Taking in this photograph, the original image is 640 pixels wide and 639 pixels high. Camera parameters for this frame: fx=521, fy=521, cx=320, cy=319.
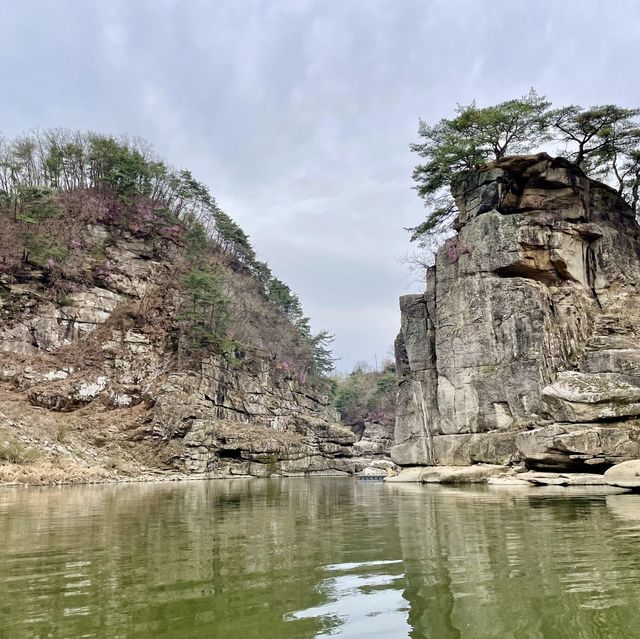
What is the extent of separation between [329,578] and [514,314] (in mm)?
22113

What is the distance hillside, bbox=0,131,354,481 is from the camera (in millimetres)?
31828

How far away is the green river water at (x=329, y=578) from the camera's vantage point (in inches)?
132

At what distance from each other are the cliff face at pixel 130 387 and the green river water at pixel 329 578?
70.7 feet

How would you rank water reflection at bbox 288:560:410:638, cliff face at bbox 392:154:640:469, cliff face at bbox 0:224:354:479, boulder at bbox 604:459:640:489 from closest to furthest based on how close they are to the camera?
1. water reflection at bbox 288:560:410:638
2. boulder at bbox 604:459:640:489
3. cliff face at bbox 392:154:640:469
4. cliff face at bbox 0:224:354:479

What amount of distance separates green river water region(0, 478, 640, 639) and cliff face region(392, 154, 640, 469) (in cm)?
1445

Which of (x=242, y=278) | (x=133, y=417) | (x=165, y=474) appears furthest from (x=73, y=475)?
(x=242, y=278)

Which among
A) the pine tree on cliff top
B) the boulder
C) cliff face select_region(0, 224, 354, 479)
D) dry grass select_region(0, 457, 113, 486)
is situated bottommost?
the boulder

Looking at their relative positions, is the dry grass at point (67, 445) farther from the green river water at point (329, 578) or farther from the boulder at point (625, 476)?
the boulder at point (625, 476)

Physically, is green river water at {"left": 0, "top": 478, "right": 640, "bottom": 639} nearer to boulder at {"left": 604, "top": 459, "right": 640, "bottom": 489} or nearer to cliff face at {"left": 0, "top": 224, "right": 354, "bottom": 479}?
boulder at {"left": 604, "top": 459, "right": 640, "bottom": 489}

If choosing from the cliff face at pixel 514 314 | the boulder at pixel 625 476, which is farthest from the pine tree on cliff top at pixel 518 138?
the boulder at pixel 625 476

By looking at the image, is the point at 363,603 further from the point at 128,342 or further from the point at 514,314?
the point at 128,342

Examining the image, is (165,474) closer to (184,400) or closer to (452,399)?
(184,400)

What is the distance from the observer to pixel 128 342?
1507 inches

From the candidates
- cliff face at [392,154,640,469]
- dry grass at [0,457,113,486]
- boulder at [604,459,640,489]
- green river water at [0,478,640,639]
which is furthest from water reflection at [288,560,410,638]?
dry grass at [0,457,113,486]
